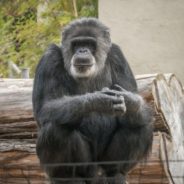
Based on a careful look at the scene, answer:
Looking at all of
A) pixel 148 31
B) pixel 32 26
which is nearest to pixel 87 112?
pixel 148 31

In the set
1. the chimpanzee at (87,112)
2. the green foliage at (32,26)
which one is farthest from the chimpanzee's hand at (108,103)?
the green foliage at (32,26)

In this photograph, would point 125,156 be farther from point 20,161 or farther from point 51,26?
point 51,26

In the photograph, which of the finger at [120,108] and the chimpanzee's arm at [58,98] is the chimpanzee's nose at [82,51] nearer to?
the chimpanzee's arm at [58,98]

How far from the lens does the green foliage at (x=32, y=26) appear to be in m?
13.3

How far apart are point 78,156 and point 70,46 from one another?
1029 mm

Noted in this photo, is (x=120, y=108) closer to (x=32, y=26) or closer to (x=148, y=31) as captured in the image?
(x=148, y=31)

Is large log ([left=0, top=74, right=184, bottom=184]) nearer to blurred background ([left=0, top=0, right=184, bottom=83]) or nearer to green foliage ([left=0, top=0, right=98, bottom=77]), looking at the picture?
blurred background ([left=0, top=0, right=184, bottom=83])

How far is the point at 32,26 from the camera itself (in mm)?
13867

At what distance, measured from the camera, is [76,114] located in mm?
6137

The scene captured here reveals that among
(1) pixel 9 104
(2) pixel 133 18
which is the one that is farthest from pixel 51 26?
(1) pixel 9 104

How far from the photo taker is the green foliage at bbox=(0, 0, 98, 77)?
13.3m

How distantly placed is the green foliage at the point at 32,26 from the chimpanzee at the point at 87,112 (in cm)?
615

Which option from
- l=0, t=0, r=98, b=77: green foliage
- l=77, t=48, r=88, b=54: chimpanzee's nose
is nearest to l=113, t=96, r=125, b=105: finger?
l=77, t=48, r=88, b=54: chimpanzee's nose

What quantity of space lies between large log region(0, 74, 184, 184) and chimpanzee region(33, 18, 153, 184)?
2.09 ft
